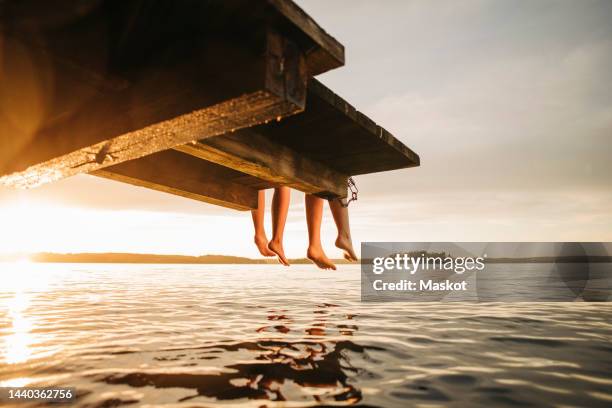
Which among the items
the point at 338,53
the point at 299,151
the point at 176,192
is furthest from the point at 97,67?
the point at 176,192

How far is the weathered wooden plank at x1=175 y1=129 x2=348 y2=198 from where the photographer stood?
A: 118 inches

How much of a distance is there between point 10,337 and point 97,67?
432 centimetres

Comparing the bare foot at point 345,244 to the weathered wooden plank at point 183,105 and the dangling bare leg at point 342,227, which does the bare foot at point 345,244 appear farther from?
the weathered wooden plank at point 183,105

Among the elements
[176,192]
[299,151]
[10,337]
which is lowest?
[10,337]

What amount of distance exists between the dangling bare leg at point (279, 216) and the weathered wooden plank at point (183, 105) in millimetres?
2832

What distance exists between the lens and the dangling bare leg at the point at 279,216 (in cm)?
527

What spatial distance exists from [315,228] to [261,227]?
898 millimetres

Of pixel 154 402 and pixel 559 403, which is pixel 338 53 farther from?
pixel 559 403

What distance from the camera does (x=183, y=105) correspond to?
1.96m

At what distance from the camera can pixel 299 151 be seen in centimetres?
379

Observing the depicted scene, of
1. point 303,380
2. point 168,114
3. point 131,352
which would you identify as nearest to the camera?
point 168,114

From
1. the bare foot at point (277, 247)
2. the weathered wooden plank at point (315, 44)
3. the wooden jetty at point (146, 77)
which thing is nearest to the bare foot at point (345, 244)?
the bare foot at point (277, 247)

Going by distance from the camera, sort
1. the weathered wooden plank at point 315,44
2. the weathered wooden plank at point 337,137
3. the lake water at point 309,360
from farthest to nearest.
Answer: the weathered wooden plank at point 337,137 → the lake water at point 309,360 → the weathered wooden plank at point 315,44

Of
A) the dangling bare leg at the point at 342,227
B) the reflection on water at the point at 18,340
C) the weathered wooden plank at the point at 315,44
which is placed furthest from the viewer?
the dangling bare leg at the point at 342,227
